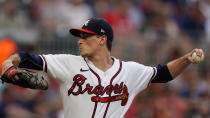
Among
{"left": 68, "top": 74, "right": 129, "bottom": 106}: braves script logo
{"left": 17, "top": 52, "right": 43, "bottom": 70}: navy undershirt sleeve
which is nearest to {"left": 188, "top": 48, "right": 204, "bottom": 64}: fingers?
{"left": 68, "top": 74, "right": 129, "bottom": 106}: braves script logo

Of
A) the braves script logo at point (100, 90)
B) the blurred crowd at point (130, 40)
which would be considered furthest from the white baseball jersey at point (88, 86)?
the blurred crowd at point (130, 40)

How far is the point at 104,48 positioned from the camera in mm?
5844

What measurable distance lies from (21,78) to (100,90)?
1049 millimetres

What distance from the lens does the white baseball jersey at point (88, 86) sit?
18.1ft

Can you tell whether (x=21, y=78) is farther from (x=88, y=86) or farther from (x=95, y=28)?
(x=95, y=28)

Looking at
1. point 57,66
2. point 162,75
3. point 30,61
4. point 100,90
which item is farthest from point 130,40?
point 30,61

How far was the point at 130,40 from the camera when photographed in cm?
1025

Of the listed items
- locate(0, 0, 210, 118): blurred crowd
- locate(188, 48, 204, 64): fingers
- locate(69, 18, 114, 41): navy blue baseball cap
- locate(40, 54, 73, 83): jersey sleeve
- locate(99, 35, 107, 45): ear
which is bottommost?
locate(0, 0, 210, 118): blurred crowd

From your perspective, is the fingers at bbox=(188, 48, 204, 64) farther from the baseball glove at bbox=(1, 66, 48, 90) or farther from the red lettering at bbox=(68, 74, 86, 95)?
the baseball glove at bbox=(1, 66, 48, 90)

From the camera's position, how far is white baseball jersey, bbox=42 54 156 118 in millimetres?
5527

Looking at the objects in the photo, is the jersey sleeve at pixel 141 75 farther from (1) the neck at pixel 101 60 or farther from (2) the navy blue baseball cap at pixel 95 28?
(2) the navy blue baseball cap at pixel 95 28

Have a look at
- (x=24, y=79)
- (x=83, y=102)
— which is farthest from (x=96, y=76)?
(x=24, y=79)

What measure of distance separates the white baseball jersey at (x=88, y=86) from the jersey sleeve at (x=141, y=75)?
0.28ft

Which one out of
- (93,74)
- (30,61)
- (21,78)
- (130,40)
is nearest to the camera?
(21,78)
